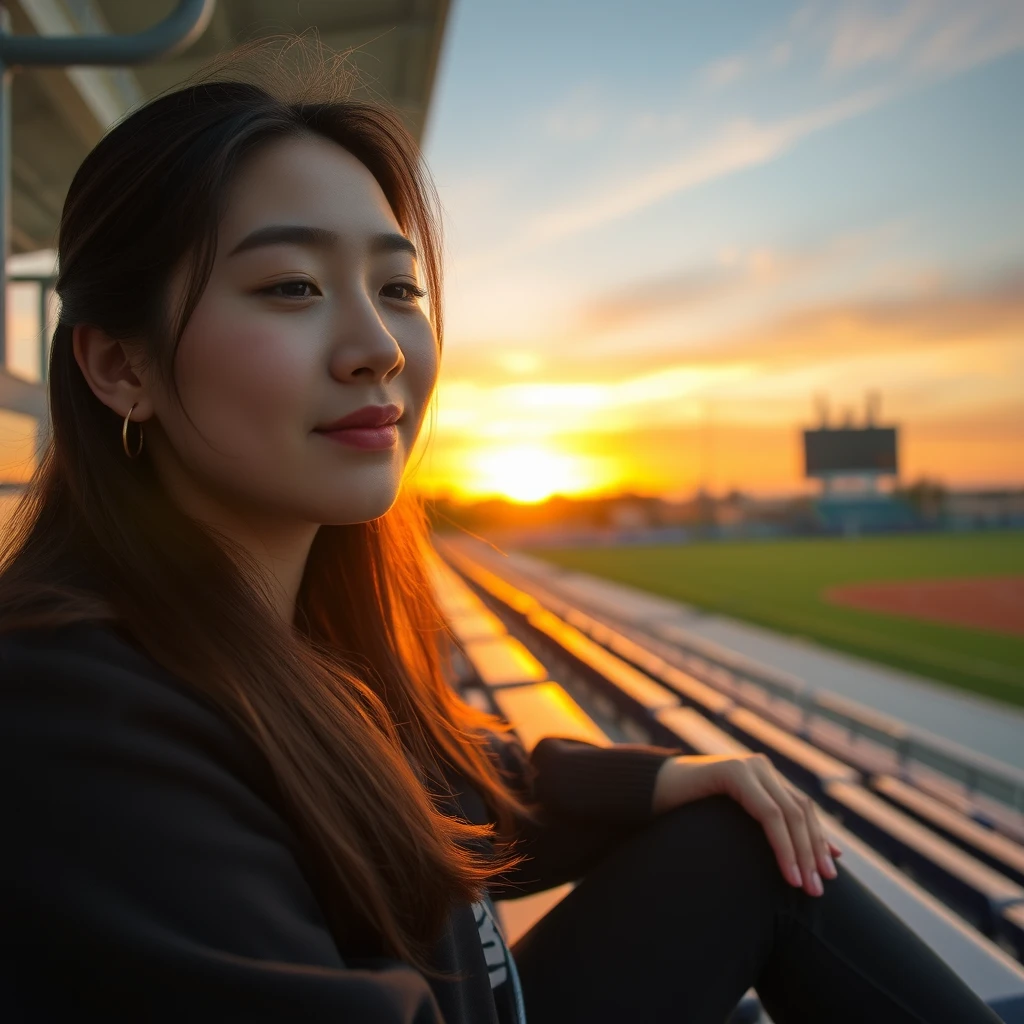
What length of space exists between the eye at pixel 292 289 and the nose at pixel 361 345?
0.04 meters

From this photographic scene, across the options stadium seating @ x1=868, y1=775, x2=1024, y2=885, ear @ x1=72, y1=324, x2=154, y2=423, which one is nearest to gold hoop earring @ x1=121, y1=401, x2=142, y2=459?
ear @ x1=72, y1=324, x2=154, y2=423

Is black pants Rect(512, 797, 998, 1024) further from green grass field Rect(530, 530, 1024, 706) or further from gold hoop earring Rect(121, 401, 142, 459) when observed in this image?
green grass field Rect(530, 530, 1024, 706)

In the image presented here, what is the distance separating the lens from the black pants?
4.23 ft

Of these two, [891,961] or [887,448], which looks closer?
[891,961]

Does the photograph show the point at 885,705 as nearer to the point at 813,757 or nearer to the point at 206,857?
the point at 813,757

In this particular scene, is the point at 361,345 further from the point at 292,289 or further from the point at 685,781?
the point at 685,781

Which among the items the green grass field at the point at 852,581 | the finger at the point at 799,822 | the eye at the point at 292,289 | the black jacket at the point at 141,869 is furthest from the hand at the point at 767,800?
the green grass field at the point at 852,581

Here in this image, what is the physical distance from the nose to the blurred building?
8.51 feet

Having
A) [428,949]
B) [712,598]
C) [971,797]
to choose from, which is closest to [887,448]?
[712,598]

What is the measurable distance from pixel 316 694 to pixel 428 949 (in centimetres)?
33

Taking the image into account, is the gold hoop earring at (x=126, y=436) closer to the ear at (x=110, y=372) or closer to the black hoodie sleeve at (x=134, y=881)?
the ear at (x=110, y=372)

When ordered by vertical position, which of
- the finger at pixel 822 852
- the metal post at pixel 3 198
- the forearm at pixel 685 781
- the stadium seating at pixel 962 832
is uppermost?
the metal post at pixel 3 198

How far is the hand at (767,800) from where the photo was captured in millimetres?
1381

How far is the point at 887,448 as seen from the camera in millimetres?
56562
